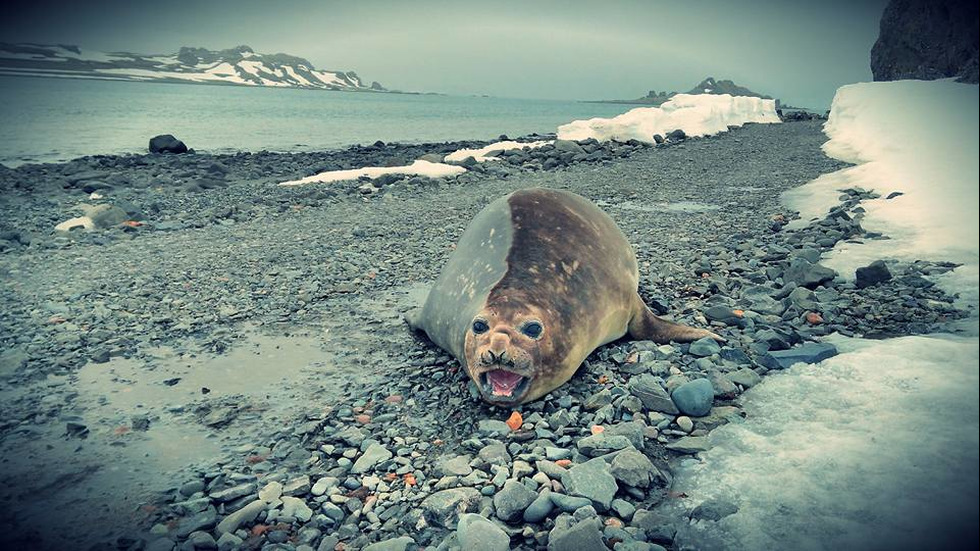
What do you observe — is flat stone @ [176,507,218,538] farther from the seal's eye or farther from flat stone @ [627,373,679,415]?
flat stone @ [627,373,679,415]

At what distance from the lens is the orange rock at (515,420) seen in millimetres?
3959

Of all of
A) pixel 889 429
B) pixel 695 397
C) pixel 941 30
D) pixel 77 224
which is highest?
pixel 941 30

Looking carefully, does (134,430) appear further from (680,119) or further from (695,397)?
→ (680,119)

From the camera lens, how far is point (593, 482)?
10.3 ft

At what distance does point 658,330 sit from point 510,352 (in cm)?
170

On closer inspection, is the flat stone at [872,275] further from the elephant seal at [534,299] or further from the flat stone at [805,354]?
the elephant seal at [534,299]

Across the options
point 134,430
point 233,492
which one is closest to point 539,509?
point 233,492

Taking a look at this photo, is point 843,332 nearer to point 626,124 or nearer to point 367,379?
point 367,379

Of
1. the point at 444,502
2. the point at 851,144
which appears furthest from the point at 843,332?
the point at 851,144

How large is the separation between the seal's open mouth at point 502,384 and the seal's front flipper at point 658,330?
1.45m

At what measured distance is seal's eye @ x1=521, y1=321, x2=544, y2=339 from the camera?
4121mm

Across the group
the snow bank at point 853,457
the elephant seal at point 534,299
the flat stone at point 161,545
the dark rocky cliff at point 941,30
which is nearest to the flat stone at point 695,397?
the snow bank at point 853,457

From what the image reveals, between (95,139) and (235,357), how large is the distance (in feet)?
110

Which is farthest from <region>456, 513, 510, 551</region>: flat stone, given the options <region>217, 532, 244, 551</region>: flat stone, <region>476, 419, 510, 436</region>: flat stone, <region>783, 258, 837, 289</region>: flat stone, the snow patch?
the snow patch
